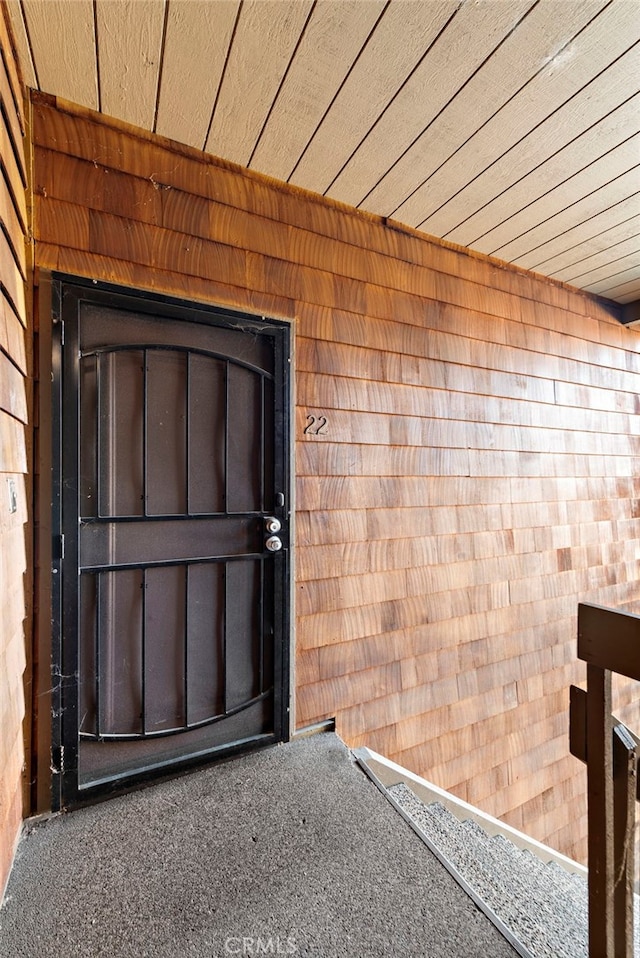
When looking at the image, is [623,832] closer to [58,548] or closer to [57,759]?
[57,759]

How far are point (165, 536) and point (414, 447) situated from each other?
4.34 ft

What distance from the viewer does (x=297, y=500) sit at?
1.92m

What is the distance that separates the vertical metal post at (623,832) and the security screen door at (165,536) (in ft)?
3.96

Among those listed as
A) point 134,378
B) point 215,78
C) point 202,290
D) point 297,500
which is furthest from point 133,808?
point 215,78

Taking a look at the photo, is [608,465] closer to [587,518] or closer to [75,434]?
[587,518]

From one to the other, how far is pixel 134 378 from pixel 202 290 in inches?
18.3

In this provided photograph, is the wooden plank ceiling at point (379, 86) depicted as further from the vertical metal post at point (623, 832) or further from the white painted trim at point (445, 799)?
the white painted trim at point (445, 799)

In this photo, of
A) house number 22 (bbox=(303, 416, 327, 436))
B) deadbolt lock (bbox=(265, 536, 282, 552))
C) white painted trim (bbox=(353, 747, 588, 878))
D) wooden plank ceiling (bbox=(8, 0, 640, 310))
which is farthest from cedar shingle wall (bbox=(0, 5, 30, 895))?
white painted trim (bbox=(353, 747, 588, 878))

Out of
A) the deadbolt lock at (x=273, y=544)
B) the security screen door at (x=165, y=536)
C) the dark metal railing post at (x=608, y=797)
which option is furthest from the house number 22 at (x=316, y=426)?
the dark metal railing post at (x=608, y=797)

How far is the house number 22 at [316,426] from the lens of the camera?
1954 millimetres

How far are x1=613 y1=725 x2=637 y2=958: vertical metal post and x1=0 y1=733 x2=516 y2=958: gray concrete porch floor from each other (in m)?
0.27

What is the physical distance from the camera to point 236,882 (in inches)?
47.8

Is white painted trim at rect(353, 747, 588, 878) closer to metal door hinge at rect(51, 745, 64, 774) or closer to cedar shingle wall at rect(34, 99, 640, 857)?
cedar shingle wall at rect(34, 99, 640, 857)

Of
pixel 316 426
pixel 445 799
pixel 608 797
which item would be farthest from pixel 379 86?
pixel 445 799
